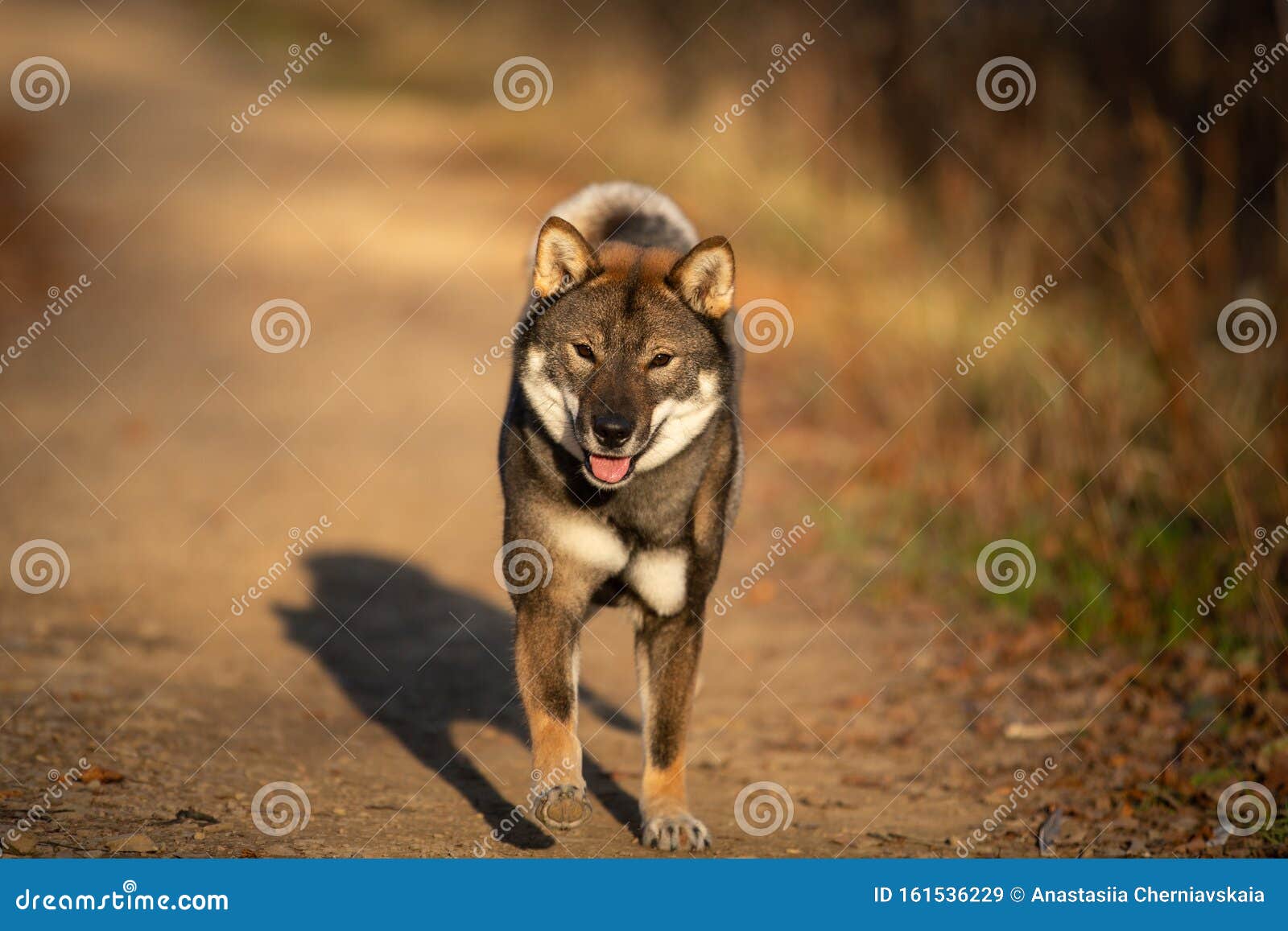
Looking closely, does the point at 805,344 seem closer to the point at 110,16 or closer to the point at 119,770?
the point at 119,770

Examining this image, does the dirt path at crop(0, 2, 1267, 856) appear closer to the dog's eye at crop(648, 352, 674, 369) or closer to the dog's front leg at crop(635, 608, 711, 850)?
the dog's front leg at crop(635, 608, 711, 850)

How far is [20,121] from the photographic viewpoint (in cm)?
1641

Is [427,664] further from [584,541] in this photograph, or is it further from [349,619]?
[584,541]

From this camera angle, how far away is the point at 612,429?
4.67m

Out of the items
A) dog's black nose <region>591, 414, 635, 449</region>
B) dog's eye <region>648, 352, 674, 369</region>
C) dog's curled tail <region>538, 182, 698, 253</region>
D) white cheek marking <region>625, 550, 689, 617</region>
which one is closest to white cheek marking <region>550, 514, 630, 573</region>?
white cheek marking <region>625, 550, 689, 617</region>

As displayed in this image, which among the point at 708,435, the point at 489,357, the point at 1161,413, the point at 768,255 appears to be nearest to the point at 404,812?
the point at 708,435

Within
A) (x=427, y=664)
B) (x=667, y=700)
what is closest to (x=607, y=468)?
(x=667, y=700)

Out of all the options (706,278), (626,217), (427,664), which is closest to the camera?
(706,278)

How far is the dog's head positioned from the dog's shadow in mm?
1300

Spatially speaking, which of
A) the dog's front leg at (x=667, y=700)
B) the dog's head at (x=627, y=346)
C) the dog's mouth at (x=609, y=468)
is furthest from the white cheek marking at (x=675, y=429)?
the dog's front leg at (x=667, y=700)

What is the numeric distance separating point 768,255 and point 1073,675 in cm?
800

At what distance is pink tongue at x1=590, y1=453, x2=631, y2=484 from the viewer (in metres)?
4.77

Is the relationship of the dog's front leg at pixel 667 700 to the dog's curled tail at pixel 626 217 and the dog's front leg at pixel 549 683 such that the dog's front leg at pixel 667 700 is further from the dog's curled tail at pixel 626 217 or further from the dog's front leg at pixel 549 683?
the dog's curled tail at pixel 626 217

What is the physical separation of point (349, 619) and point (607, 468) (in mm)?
3534
